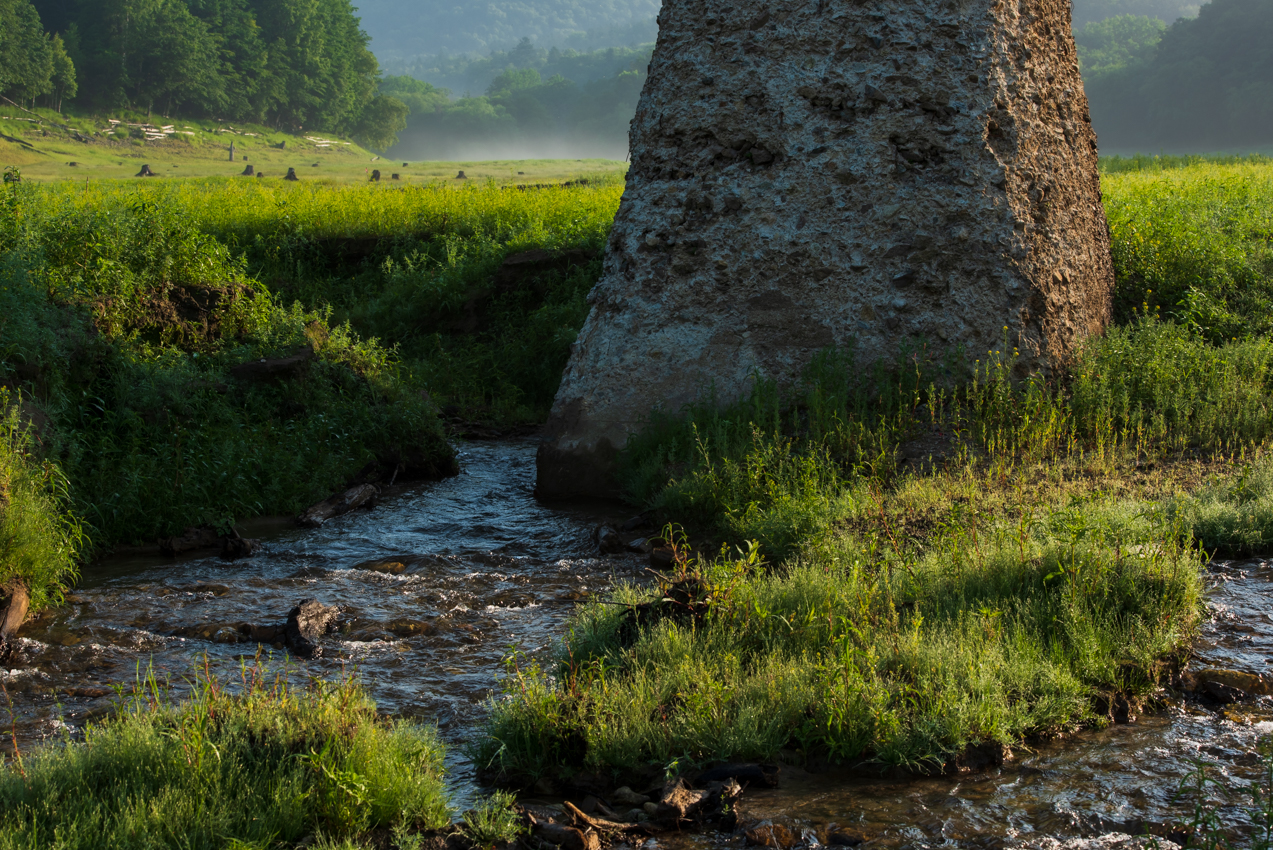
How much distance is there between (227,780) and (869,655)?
2490mm

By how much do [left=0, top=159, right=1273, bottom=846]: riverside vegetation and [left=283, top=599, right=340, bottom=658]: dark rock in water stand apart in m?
1.26

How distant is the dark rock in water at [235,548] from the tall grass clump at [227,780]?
341 centimetres

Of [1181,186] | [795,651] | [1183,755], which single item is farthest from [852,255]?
[1181,186]

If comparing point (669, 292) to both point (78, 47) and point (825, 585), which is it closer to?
point (825, 585)

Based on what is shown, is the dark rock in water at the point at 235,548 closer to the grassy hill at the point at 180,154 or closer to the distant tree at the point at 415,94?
the grassy hill at the point at 180,154

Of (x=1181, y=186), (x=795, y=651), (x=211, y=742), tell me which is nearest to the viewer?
(x=211, y=742)

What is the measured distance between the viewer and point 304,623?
5324mm

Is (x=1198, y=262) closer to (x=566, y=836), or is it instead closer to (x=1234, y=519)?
(x=1234, y=519)

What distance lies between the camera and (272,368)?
9.48m

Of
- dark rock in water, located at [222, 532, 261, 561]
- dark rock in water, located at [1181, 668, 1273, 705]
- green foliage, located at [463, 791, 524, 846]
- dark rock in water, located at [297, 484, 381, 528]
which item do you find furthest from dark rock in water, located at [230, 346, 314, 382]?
dark rock in water, located at [1181, 668, 1273, 705]

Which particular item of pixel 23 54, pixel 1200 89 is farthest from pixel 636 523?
pixel 1200 89

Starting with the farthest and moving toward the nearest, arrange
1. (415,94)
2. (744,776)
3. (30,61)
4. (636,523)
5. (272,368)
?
(415,94) → (30,61) → (272,368) → (636,523) → (744,776)

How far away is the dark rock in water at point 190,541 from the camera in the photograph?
7131 millimetres

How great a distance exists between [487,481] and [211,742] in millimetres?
6097
